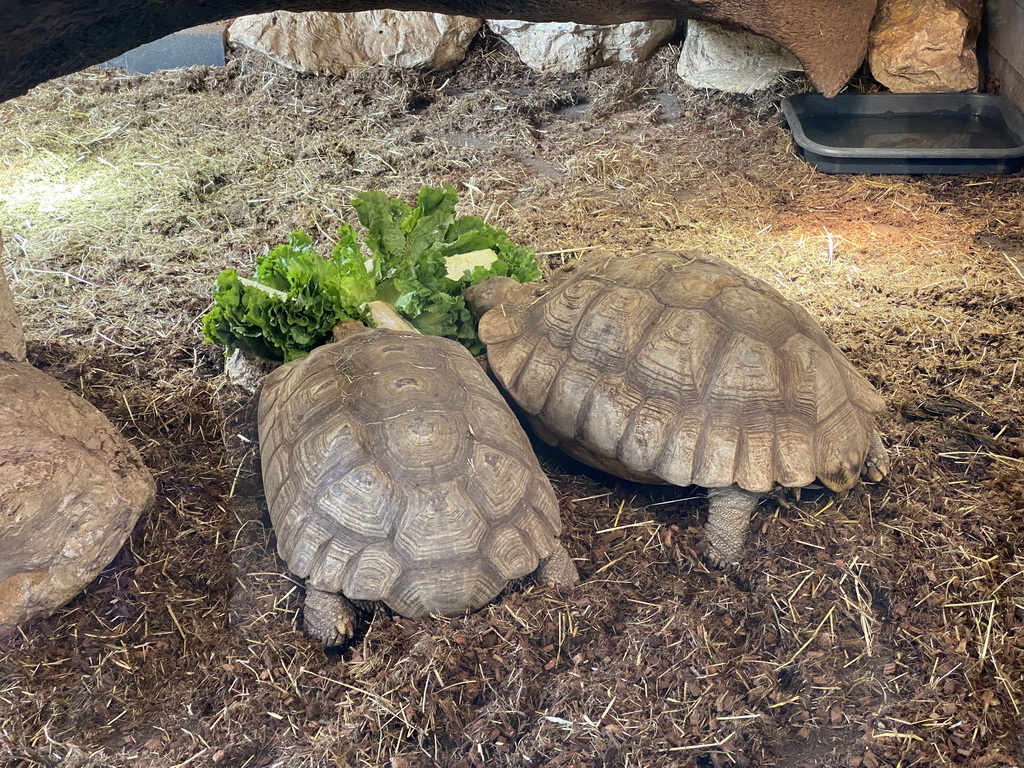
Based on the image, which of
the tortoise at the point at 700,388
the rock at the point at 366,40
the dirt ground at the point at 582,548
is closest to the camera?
the dirt ground at the point at 582,548

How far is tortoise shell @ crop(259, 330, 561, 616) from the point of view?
265cm

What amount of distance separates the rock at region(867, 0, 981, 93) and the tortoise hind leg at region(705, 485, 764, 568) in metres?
4.54

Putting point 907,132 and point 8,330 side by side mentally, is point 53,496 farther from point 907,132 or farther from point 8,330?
point 907,132

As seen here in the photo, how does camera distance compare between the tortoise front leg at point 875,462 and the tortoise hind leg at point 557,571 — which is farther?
the tortoise front leg at point 875,462

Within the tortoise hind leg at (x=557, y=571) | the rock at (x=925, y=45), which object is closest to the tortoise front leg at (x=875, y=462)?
the tortoise hind leg at (x=557, y=571)

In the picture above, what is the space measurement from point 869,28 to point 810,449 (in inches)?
181

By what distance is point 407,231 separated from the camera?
4.07 metres

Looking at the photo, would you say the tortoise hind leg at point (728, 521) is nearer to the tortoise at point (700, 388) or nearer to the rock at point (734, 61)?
the tortoise at point (700, 388)

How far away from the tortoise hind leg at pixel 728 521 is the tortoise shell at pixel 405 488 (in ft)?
1.83

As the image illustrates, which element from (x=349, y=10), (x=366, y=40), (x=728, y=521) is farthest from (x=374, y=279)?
(x=366, y=40)

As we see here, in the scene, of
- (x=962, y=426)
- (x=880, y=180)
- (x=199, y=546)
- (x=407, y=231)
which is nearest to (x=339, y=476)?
(x=199, y=546)

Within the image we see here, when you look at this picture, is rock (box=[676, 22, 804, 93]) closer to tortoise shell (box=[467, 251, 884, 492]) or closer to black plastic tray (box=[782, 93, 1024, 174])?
black plastic tray (box=[782, 93, 1024, 174])

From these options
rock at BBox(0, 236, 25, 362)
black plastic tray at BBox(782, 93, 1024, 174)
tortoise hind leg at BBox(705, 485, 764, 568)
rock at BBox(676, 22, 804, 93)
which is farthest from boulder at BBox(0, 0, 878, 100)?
tortoise hind leg at BBox(705, 485, 764, 568)

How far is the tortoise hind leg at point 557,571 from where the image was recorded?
110 inches
